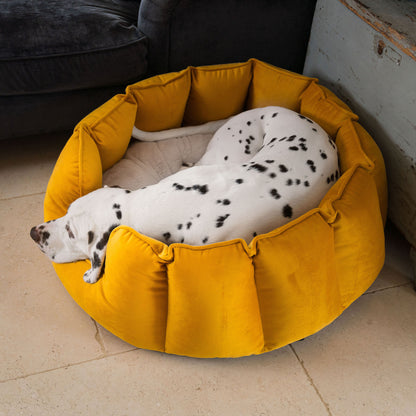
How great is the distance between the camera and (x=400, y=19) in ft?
6.20

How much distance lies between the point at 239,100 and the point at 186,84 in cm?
32

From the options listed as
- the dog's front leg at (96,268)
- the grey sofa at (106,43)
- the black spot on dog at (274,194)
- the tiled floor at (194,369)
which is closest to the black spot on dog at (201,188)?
the black spot on dog at (274,194)

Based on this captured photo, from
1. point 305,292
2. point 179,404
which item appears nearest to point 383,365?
point 305,292

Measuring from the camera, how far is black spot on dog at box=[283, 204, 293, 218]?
164 centimetres

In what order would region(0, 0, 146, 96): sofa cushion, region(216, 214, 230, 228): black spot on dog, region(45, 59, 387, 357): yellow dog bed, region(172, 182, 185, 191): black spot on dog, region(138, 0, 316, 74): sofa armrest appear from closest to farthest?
1. region(45, 59, 387, 357): yellow dog bed
2. region(216, 214, 230, 228): black spot on dog
3. region(172, 182, 185, 191): black spot on dog
4. region(0, 0, 146, 96): sofa cushion
5. region(138, 0, 316, 74): sofa armrest

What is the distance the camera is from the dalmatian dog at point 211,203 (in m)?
1.61

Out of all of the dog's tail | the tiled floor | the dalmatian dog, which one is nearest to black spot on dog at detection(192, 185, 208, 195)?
the dalmatian dog

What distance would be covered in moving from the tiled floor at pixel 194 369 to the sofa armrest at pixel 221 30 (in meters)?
1.26

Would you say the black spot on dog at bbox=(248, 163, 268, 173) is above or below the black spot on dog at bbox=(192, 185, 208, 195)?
above

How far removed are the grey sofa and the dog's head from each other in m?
0.74

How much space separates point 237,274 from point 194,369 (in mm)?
433

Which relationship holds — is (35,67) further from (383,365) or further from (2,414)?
(383,365)

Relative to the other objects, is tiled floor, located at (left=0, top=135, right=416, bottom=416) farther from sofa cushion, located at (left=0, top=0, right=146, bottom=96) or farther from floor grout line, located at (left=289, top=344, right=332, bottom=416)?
sofa cushion, located at (left=0, top=0, right=146, bottom=96)

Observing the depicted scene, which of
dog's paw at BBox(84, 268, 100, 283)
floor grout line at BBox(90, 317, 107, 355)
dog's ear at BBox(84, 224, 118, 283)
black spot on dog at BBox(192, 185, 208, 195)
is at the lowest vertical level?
floor grout line at BBox(90, 317, 107, 355)
